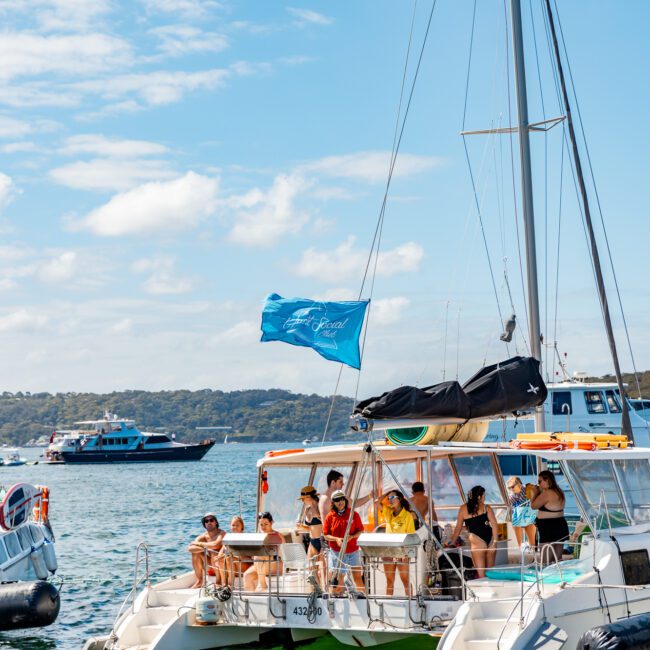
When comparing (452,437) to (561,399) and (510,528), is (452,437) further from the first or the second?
(561,399)

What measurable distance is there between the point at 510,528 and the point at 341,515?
11.1 ft

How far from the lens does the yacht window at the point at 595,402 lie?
3838 cm

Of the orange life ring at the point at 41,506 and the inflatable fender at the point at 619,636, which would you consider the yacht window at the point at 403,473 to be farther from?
the orange life ring at the point at 41,506

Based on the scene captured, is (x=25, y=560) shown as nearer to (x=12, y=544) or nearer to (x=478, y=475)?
(x=12, y=544)

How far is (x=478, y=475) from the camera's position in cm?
1603

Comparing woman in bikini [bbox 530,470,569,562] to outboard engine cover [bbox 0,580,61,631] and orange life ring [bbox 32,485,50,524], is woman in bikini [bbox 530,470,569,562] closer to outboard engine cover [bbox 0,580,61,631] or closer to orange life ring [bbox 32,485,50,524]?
outboard engine cover [bbox 0,580,61,631]

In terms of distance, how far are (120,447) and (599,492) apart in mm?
98856

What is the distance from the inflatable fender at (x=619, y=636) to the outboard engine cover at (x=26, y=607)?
32.6 ft

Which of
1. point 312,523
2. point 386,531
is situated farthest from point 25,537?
point 386,531

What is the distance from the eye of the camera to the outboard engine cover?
17.8 metres

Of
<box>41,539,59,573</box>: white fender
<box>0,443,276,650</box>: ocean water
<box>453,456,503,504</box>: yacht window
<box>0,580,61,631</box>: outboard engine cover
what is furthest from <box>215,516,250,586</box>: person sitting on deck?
<box>41,539,59,573</box>: white fender

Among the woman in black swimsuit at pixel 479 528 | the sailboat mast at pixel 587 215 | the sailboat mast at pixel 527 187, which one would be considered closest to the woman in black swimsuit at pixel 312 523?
the woman in black swimsuit at pixel 479 528

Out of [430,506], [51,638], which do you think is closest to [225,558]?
[430,506]

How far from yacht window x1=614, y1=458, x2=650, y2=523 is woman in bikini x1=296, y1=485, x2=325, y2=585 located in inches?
156
